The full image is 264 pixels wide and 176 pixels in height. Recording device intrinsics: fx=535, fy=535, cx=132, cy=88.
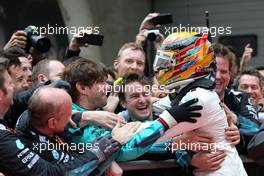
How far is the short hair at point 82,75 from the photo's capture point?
3627mm

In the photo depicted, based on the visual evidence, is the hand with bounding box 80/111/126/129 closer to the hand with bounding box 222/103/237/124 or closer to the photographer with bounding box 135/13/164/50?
the hand with bounding box 222/103/237/124

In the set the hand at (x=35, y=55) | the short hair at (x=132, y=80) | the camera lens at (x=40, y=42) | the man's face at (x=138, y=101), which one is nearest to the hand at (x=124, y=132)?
the man's face at (x=138, y=101)

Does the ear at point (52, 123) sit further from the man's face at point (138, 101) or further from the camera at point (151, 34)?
the camera at point (151, 34)

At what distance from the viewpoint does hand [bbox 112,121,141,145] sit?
3.23m

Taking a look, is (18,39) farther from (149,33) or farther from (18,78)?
(149,33)

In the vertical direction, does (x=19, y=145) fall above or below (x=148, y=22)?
below

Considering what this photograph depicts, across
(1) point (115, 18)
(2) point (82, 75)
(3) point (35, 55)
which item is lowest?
(1) point (115, 18)

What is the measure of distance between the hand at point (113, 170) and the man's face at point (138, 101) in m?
0.81

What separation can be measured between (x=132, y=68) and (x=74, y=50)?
60 cm

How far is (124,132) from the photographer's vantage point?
3270 millimetres

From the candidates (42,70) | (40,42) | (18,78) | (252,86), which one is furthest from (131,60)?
(252,86)

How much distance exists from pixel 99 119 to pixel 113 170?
0.33 m

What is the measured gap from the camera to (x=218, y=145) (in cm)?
348

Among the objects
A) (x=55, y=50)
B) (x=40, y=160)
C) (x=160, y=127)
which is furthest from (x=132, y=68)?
(x=55, y=50)
